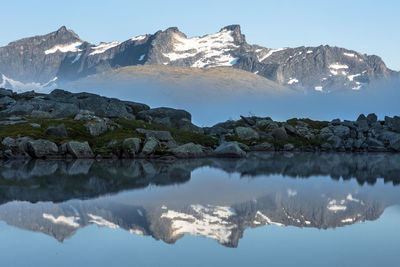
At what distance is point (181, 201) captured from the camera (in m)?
23.8

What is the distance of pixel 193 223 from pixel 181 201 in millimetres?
5928

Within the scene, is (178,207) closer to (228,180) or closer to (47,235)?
(47,235)

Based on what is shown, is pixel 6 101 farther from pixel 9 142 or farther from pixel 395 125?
pixel 395 125

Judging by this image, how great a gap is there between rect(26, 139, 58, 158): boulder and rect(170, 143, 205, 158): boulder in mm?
15992

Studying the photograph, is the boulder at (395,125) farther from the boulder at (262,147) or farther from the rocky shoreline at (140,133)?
the boulder at (262,147)

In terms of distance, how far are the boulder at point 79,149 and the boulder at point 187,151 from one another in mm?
11440

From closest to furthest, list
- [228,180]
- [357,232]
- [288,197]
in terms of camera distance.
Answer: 1. [357,232]
2. [288,197]
3. [228,180]

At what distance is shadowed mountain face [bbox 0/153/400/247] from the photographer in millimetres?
17594

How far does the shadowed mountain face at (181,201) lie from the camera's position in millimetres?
17594

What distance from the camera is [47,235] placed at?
51.9 feet


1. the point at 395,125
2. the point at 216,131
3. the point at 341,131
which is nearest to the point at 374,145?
the point at 341,131

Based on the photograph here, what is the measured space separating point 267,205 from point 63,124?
143 ft

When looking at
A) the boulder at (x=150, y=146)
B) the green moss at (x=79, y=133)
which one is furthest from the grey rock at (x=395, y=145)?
the boulder at (x=150, y=146)

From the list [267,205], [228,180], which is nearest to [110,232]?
[267,205]
